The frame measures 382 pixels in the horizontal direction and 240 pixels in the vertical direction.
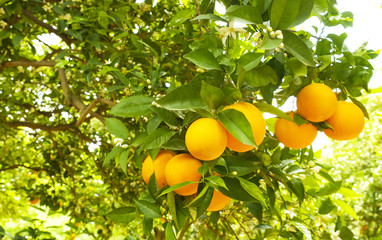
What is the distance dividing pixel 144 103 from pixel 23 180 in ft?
7.59

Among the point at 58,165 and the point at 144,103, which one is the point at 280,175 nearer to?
the point at 144,103

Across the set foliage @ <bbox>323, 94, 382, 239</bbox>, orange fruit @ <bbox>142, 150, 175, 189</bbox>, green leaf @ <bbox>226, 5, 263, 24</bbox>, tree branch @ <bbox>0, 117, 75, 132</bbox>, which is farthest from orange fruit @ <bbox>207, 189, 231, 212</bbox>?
foliage @ <bbox>323, 94, 382, 239</bbox>

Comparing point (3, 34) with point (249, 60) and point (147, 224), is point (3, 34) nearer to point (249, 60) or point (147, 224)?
point (147, 224)

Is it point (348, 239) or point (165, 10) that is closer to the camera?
point (348, 239)

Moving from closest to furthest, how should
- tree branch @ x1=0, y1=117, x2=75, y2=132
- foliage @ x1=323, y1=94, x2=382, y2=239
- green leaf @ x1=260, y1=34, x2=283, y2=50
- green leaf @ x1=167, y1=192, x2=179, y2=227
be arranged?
green leaf @ x1=260, y1=34, x2=283, y2=50, green leaf @ x1=167, y1=192, x2=179, y2=227, tree branch @ x1=0, y1=117, x2=75, y2=132, foliage @ x1=323, y1=94, x2=382, y2=239

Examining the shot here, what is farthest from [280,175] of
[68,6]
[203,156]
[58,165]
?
[58,165]

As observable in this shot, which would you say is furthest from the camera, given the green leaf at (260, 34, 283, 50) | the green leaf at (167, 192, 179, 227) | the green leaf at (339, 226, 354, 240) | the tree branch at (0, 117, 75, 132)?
the tree branch at (0, 117, 75, 132)

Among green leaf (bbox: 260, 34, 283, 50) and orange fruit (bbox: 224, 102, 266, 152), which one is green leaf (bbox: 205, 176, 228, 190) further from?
green leaf (bbox: 260, 34, 283, 50)

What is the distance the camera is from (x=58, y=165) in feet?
7.43

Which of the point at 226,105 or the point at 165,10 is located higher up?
the point at 226,105

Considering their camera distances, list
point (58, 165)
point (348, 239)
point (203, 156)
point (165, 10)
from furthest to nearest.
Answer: point (58, 165), point (165, 10), point (348, 239), point (203, 156)

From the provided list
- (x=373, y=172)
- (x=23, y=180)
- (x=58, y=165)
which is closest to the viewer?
(x=58, y=165)

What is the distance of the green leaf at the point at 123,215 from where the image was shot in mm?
749

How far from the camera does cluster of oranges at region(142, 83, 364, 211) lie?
0.56 meters
